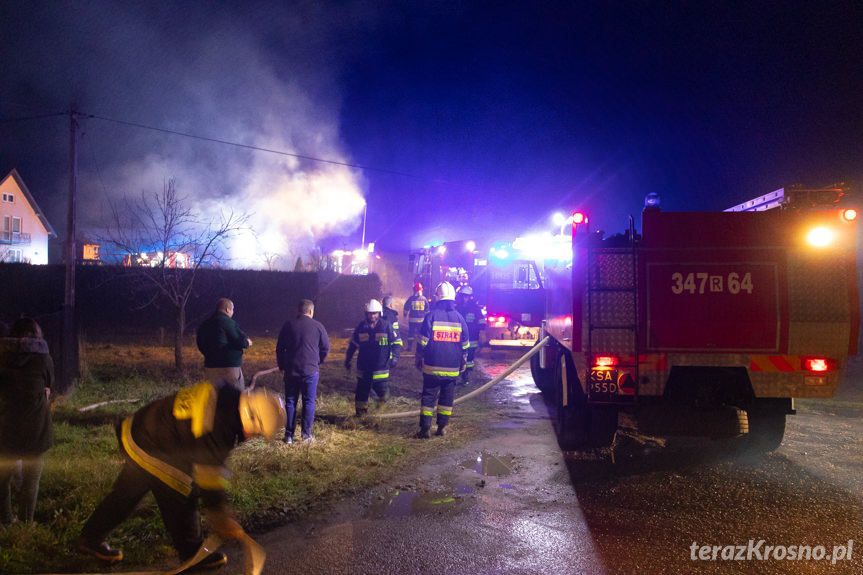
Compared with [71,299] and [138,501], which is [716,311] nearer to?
[138,501]

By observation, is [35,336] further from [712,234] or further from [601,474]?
[712,234]

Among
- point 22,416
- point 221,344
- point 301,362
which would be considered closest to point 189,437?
point 22,416

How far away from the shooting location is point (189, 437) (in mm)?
2998

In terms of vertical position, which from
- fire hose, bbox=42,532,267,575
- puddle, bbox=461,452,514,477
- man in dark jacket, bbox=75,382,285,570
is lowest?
puddle, bbox=461,452,514,477

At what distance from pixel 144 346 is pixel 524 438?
13814 millimetres

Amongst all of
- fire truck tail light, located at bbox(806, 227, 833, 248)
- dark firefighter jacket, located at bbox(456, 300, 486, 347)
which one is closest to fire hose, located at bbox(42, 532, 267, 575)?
fire truck tail light, located at bbox(806, 227, 833, 248)

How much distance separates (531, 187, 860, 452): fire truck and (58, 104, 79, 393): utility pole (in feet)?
26.5

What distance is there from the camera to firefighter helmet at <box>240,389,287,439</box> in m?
2.88

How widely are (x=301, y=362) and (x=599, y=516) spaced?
3670 mm

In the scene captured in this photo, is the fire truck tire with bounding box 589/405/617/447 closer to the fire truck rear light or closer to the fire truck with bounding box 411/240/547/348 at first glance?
the fire truck rear light

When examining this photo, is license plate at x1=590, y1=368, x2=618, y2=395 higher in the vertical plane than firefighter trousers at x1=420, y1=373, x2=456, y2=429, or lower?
higher

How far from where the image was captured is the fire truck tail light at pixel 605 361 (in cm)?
535
